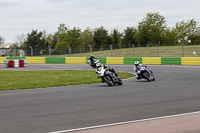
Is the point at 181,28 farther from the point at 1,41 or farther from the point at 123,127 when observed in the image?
the point at 123,127

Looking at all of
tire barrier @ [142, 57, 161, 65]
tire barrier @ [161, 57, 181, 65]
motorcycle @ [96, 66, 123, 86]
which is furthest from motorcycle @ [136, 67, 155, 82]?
tire barrier @ [142, 57, 161, 65]

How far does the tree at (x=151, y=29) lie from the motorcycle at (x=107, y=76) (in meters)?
60.0

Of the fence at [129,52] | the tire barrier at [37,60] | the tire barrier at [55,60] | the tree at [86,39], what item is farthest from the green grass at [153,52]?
the tree at [86,39]

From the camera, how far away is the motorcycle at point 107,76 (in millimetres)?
14953

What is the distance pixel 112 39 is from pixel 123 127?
77011 mm

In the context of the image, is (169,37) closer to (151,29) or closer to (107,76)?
(151,29)

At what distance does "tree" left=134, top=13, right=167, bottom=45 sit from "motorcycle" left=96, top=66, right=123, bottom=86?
60.0 m

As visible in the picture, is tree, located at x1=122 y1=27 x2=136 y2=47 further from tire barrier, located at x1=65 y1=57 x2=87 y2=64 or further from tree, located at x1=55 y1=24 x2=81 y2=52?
tire barrier, located at x1=65 y1=57 x2=87 y2=64

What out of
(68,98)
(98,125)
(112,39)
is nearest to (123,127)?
(98,125)

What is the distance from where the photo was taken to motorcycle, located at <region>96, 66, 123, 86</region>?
14953 mm

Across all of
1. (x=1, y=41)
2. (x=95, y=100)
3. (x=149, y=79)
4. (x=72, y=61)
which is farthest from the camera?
(x=1, y=41)

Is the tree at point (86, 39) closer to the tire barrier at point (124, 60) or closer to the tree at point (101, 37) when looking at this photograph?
the tree at point (101, 37)

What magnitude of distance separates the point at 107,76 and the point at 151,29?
61633 mm

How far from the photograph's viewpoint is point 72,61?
3991 cm
